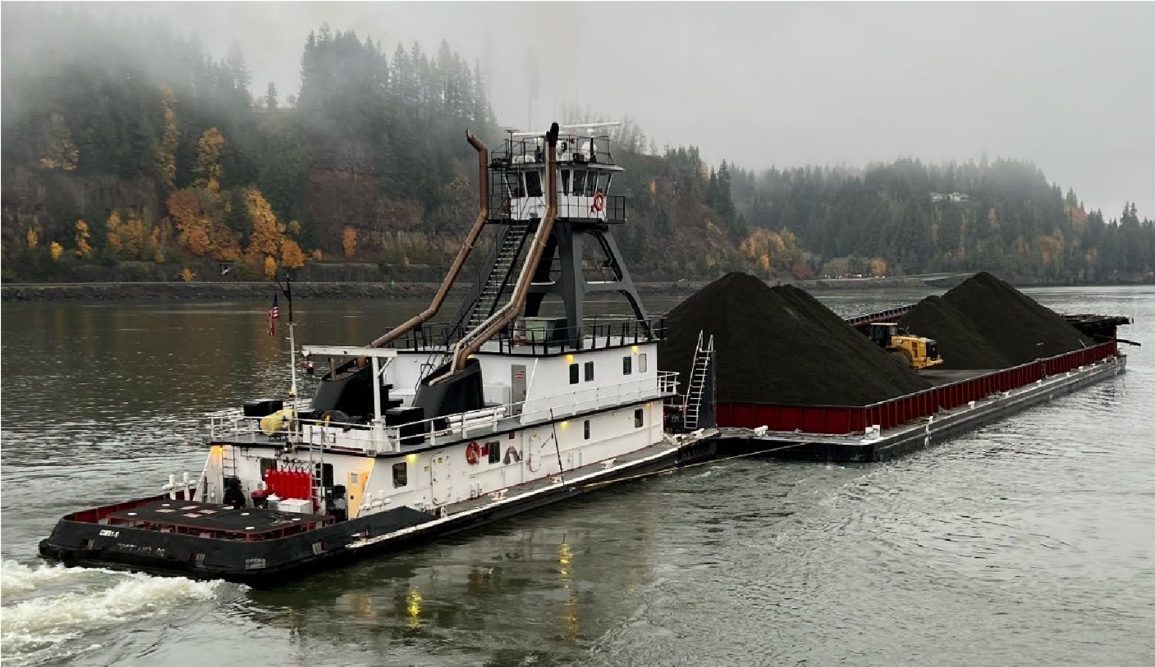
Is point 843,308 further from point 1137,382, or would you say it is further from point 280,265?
point 1137,382

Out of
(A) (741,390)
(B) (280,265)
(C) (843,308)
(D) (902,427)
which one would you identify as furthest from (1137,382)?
(B) (280,265)

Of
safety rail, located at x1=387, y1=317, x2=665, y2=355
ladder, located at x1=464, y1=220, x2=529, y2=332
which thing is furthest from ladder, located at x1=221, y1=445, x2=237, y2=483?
ladder, located at x1=464, y1=220, x2=529, y2=332

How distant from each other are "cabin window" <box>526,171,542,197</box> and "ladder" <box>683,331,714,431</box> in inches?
323

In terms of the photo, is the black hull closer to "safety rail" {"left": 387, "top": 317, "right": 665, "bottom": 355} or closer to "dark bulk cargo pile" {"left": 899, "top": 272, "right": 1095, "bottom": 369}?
"safety rail" {"left": 387, "top": 317, "right": 665, "bottom": 355}

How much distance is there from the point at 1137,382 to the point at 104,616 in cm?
6242

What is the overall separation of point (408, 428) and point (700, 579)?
7.95 meters

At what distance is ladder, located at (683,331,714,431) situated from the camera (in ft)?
135

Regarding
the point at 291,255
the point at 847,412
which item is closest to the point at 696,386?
the point at 847,412

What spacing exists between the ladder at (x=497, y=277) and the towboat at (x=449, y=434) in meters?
0.05

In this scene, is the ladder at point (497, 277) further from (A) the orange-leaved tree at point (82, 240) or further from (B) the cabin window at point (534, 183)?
(A) the orange-leaved tree at point (82, 240)

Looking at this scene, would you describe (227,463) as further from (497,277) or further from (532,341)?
(497,277)

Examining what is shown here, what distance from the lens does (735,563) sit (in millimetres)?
28859

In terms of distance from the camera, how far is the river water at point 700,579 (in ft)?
75.5

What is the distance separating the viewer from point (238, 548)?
2494 cm
